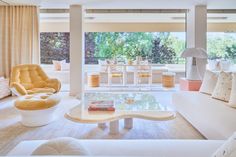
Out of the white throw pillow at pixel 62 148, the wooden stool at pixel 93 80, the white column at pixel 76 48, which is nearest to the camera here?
the white throw pillow at pixel 62 148

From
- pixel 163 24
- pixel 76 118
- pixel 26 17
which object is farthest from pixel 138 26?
pixel 76 118

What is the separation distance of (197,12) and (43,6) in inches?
165

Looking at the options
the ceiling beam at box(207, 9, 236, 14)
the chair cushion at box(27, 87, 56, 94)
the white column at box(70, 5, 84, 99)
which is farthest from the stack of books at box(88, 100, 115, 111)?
the ceiling beam at box(207, 9, 236, 14)

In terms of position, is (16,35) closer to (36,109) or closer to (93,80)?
(93,80)

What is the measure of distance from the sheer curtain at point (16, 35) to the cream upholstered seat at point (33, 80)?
1206 millimetres

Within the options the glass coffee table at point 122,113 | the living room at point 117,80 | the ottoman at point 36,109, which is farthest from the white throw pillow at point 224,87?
the ottoman at point 36,109

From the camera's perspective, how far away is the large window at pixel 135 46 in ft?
34.4

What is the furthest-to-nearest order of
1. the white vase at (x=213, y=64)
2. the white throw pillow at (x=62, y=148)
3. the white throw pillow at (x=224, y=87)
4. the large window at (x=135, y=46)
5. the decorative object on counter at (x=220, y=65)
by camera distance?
the large window at (x=135, y=46), the white vase at (x=213, y=64), the decorative object on counter at (x=220, y=65), the white throw pillow at (x=224, y=87), the white throw pillow at (x=62, y=148)

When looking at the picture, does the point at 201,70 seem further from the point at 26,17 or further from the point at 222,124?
the point at 26,17

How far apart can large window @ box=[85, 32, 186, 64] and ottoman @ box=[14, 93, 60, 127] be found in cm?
662

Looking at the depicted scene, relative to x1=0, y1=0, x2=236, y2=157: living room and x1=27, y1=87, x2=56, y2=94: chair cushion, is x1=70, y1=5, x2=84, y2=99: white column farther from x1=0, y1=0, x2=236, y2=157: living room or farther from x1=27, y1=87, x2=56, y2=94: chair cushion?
x1=27, y1=87, x2=56, y2=94: chair cushion

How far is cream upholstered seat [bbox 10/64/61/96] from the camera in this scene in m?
5.30

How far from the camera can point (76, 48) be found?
672 cm

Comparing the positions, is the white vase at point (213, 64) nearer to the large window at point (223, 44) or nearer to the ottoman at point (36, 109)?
the large window at point (223, 44)
